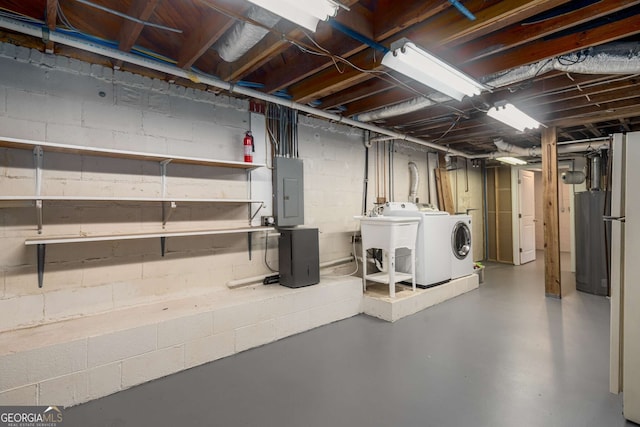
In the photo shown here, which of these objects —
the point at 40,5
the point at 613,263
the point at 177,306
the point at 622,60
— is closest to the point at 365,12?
the point at 622,60

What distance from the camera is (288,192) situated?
3.34 metres

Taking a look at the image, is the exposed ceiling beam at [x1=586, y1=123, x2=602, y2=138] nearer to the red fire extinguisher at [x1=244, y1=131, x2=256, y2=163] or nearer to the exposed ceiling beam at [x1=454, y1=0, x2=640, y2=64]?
the exposed ceiling beam at [x1=454, y1=0, x2=640, y2=64]

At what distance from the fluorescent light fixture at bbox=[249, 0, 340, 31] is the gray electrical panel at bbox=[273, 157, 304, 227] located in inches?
66.0

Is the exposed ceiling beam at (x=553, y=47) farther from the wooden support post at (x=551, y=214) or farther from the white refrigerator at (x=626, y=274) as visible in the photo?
the wooden support post at (x=551, y=214)

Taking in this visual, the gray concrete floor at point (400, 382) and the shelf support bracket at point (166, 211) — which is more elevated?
the shelf support bracket at point (166, 211)

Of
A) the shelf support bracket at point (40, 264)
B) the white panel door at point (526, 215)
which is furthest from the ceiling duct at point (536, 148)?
the shelf support bracket at point (40, 264)

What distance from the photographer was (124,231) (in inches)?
99.3

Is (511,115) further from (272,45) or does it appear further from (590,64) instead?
(272,45)

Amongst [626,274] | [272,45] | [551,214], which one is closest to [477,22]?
[272,45]

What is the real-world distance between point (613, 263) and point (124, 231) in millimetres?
3392

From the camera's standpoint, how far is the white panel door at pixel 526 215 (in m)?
6.66

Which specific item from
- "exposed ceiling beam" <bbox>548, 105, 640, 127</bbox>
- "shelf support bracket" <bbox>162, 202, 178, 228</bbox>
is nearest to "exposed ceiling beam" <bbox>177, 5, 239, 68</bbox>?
"shelf support bracket" <bbox>162, 202, 178, 228</bbox>

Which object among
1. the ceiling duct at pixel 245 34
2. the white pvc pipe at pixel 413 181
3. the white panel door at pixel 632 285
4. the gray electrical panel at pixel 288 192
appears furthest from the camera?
the white pvc pipe at pixel 413 181

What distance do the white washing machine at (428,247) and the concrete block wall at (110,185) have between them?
1700 mm
